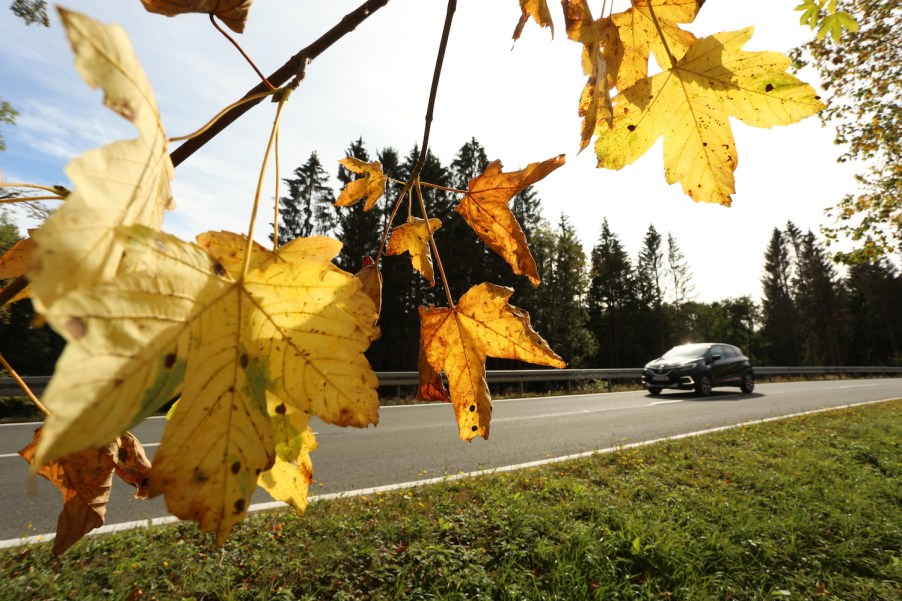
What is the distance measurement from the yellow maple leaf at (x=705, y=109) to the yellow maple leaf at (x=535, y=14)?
0.45ft

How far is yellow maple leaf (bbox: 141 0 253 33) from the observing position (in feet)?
1.33

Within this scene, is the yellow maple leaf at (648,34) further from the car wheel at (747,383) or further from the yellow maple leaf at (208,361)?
the car wheel at (747,383)

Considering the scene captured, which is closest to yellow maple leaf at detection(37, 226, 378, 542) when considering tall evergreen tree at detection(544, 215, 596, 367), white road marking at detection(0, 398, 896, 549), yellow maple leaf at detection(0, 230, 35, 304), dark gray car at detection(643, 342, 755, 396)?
yellow maple leaf at detection(0, 230, 35, 304)

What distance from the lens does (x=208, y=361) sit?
0.30 m

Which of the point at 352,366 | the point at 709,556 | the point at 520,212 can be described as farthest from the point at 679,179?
the point at 520,212

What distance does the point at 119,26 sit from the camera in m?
0.24

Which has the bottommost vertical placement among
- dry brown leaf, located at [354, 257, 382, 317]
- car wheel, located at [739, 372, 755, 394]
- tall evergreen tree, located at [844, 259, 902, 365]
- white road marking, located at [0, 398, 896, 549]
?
white road marking, located at [0, 398, 896, 549]

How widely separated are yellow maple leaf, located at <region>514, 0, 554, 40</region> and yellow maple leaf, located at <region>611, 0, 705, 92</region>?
0.38ft

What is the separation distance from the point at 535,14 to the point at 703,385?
48.5 feet

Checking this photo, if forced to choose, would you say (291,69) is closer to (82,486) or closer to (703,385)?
(82,486)

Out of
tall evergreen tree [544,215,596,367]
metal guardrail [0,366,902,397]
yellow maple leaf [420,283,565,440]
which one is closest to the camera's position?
yellow maple leaf [420,283,565,440]

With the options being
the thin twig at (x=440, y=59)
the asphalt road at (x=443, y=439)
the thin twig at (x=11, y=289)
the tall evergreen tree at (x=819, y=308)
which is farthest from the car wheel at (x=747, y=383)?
the tall evergreen tree at (x=819, y=308)

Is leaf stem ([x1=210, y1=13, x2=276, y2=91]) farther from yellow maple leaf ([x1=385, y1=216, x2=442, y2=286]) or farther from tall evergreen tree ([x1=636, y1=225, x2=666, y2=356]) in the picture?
tall evergreen tree ([x1=636, y1=225, x2=666, y2=356])

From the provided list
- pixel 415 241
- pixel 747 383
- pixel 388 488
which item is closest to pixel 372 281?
pixel 415 241
